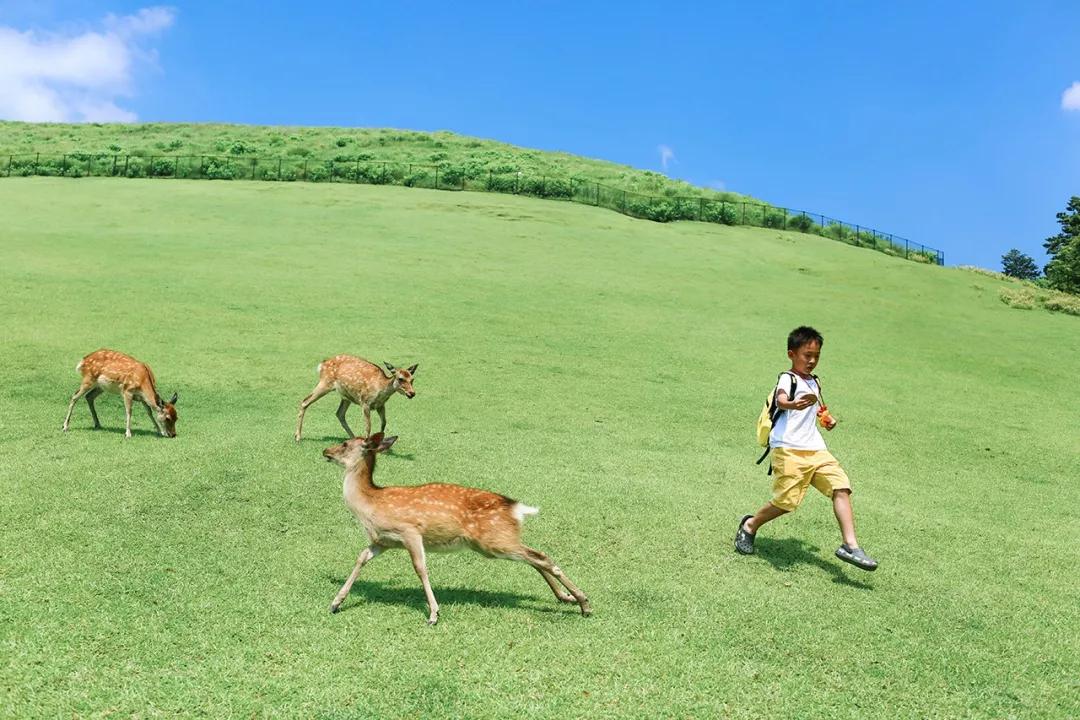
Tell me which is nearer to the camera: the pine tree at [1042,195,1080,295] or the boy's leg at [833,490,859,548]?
the boy's leg at [833,490,859,548]

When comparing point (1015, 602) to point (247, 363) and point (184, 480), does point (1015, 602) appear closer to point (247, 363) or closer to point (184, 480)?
point (184, 480)

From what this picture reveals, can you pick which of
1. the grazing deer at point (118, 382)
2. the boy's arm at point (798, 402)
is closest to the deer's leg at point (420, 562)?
the boy's arm at point (798, 402)

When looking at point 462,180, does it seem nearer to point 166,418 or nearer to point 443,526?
point 166,418

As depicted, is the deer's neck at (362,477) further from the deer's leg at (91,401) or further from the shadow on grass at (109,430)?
the deer's leg at (91,401)

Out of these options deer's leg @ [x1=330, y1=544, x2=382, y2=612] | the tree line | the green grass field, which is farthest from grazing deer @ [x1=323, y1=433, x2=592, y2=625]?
the tree line

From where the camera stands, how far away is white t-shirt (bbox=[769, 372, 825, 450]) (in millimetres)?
7145

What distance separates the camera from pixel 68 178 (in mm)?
41844

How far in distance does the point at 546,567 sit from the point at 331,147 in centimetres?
5761

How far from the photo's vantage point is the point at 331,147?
58344 millimetres

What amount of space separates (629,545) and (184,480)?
4.76 meters

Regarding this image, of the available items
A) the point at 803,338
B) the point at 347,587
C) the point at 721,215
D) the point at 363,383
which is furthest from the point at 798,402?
the point at 721,215

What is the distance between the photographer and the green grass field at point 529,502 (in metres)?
4.90

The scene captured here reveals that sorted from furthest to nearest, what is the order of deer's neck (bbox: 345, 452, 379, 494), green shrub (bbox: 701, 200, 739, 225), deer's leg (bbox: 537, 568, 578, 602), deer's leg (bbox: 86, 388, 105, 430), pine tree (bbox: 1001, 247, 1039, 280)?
pine tree (bbox: 1001, 247, 1039, 280) < green shrub (bbox: 701, 200, 739, 225) < deer's leg (bbox: 86, 388, 105, 430) < deer's neck (bbox: 345, 452, 379, 494) < deer's leg (bbox: 537, 568, 578, 602)

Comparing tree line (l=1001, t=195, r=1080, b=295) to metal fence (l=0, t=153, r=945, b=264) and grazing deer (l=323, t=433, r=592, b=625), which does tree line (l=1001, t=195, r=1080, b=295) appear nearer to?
metal fence (l=0, t=153, r=945, b=264)
